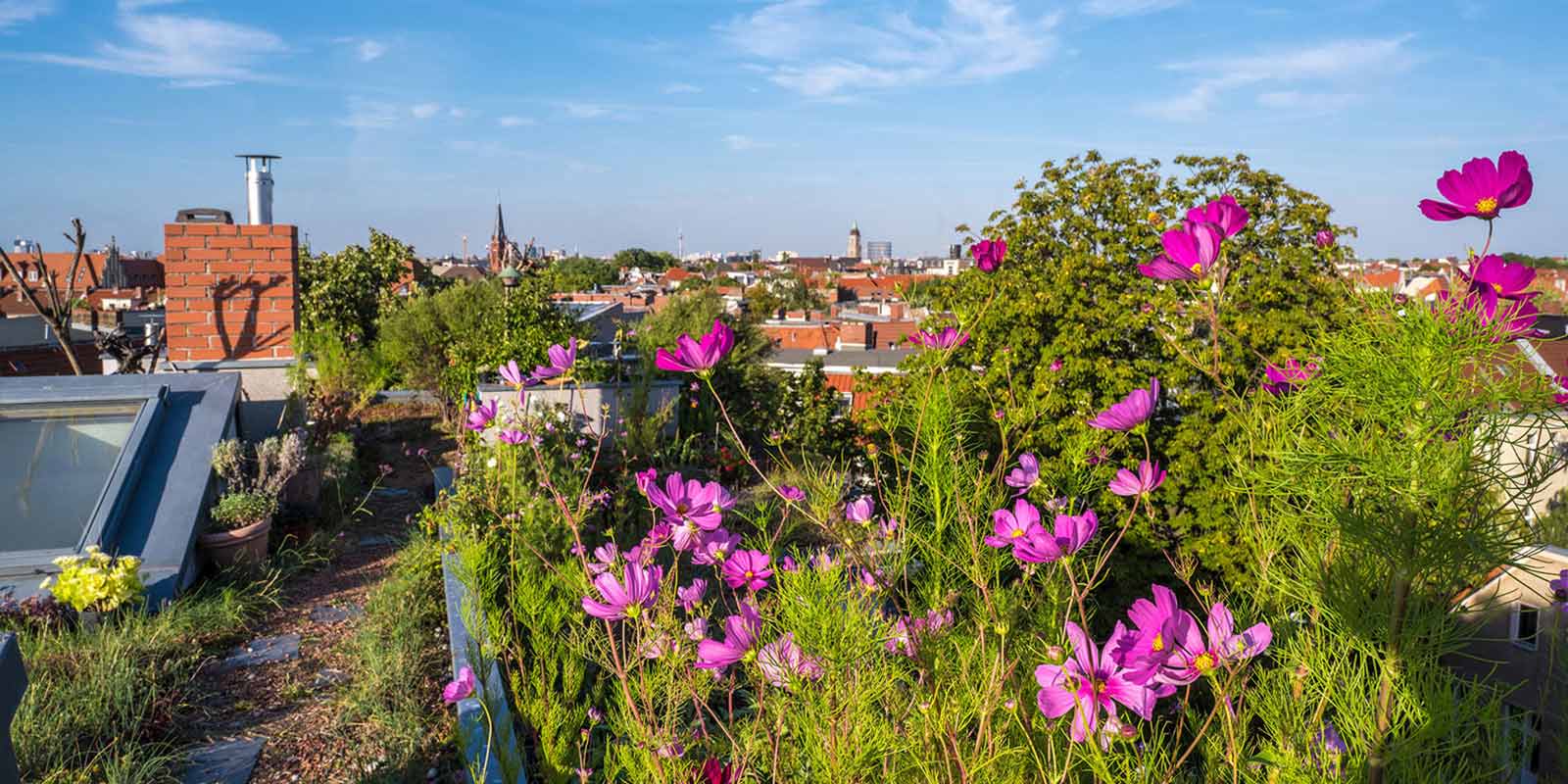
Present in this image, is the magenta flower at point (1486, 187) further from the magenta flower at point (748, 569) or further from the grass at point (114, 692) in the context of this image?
the grass at point (114, 692)

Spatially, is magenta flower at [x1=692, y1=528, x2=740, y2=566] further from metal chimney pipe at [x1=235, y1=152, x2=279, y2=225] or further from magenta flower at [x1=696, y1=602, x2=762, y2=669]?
metal chimney pipe at [x1=235, y1=152, x2=279, y2=225]

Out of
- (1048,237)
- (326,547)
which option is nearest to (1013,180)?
(1048,237)

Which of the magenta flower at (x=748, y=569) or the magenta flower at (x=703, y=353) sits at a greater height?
the magenta flower at (x=703, y=353)

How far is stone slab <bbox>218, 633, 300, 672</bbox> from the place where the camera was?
2.91 metres

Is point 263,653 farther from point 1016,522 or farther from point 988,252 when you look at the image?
point 1016,522

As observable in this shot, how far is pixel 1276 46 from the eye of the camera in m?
9.16

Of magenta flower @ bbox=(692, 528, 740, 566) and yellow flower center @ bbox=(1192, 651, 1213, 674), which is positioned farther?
magenta flower @ bbox=(692, 528, 740, 566)

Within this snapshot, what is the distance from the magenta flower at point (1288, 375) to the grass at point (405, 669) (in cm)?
210

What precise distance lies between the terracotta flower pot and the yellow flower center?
12.5 ft

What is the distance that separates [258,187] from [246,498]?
494 cm

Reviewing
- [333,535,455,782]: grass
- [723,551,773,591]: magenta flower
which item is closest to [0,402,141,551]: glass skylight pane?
[333,535,455,782]: grass

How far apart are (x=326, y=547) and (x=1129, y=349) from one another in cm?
569

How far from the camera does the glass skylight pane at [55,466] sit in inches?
134

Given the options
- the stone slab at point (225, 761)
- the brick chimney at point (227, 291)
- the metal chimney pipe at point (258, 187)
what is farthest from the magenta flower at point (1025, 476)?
the metal chimney pipe at point (258, 187)
